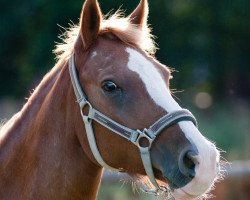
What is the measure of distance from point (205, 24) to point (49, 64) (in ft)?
19.0

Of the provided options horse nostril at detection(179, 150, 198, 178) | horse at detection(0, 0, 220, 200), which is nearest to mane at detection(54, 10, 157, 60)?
horse at detection(0, 0, 220, 200)

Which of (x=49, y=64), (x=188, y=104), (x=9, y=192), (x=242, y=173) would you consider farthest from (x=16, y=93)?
(x=9, y=192)

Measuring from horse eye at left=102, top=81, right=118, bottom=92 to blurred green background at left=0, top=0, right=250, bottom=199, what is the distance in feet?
60.5

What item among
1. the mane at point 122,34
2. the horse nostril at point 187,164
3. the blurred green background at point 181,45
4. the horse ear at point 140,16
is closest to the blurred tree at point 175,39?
the blurred green background at point 181,45

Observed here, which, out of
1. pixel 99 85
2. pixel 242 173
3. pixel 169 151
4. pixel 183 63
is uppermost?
pixel 183 63

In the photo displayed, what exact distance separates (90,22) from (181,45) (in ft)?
69.4

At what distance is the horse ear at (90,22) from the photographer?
14.8ft

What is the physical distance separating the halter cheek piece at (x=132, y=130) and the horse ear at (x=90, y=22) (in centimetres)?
17

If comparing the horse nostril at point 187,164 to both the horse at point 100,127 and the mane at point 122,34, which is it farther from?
the mane at point 122,34

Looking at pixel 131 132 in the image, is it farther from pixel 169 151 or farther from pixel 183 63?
pixel 183 63

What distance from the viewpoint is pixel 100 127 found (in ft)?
14.4

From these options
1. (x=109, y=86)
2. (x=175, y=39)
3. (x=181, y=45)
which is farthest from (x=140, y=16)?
(x=181, y=45)

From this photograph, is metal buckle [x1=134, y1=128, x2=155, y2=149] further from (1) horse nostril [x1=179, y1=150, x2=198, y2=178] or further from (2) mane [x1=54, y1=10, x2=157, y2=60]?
(2) mane [x1=54, y1=10, x2=157, y2=60]

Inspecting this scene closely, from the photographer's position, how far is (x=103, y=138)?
439 cm
